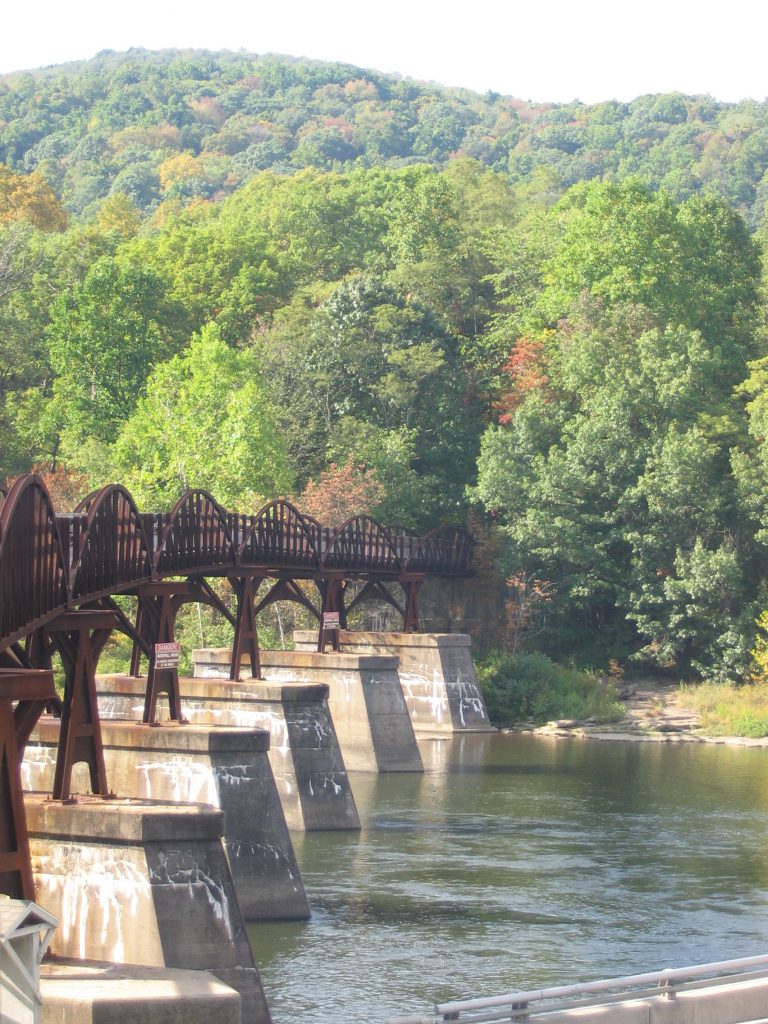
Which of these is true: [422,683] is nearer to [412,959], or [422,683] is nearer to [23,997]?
[412,959]

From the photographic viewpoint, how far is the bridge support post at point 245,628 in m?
43.9

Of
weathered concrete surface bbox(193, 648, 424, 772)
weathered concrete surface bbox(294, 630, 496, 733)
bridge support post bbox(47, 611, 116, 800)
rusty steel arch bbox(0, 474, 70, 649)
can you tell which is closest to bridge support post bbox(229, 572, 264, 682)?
weathered concrete surface bbox(193, 648, 424, 772)

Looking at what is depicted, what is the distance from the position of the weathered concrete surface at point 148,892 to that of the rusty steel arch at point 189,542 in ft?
37.3

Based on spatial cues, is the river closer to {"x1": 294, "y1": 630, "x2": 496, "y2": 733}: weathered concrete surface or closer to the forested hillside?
{"x1": 294, "y1": 630, "x2": 496, "y2": 733}: weathered concrete surface

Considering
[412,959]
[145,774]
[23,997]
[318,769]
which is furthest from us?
[318,769]

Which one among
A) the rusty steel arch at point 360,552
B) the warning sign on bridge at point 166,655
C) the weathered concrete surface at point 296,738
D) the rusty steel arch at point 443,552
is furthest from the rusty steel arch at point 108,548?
the rusty steel arch at point 443,552

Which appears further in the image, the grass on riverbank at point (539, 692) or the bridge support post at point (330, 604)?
the grass on riverbank at point (539, 692)

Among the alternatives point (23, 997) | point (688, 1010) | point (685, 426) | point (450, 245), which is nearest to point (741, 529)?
point (685, 426)

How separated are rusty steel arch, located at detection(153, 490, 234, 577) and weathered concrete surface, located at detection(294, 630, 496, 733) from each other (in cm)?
1691

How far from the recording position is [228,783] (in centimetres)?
3234

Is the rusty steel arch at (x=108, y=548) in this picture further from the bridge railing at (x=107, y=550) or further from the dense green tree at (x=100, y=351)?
the dense green tree at (x=100, y=351)

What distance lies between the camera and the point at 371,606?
72688mm

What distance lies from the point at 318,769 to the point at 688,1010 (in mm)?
25465

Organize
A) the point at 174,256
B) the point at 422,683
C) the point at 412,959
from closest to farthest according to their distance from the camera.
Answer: the point at 412,959
the point at 422,683
the point at 174,256
